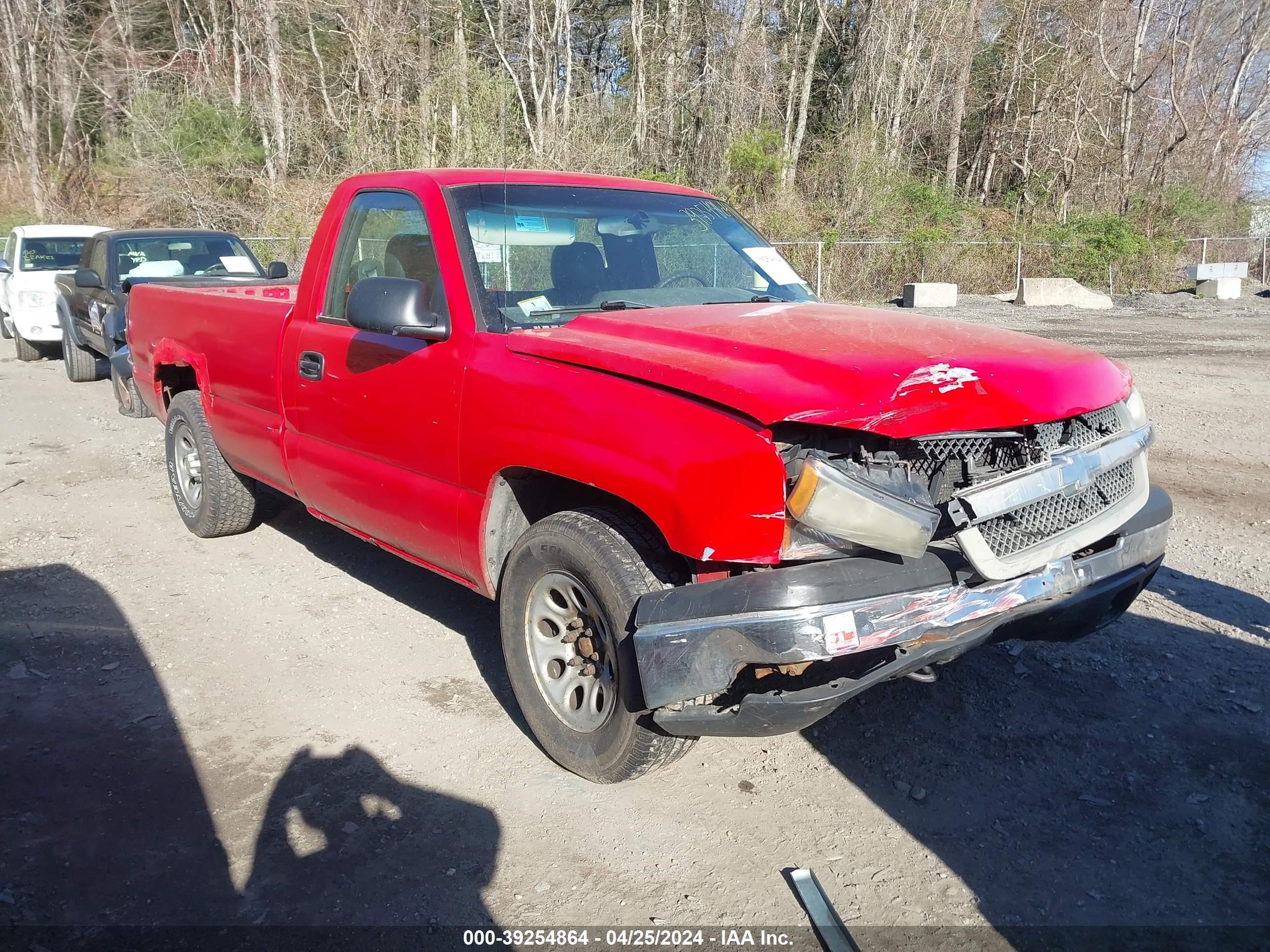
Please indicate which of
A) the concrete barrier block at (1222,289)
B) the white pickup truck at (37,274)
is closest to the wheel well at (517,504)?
the white pickup truck at (37,274)

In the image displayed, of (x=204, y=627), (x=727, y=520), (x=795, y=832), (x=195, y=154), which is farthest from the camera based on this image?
(x=195, y=154)

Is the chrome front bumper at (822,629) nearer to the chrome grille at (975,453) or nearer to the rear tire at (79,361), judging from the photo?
the chrome grille at (975,453)

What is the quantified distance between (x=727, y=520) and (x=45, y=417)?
9.54 m

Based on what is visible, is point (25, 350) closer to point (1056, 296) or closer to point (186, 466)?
point (186, 466)

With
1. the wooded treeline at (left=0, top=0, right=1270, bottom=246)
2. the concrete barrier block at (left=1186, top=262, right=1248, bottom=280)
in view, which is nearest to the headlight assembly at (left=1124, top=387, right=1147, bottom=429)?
the wooded treeline at (left=0, top=0, right=1270, bottom=246)

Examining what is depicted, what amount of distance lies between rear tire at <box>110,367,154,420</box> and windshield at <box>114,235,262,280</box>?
2.31m

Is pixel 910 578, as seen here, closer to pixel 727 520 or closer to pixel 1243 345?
pixel 727 520

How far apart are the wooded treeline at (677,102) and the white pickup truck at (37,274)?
6944 millimetres

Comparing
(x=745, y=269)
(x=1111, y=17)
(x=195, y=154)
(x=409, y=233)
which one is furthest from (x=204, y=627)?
(x=1111, y=17)

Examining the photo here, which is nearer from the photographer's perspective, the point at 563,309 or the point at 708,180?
the point at 563,309

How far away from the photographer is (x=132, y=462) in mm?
8180

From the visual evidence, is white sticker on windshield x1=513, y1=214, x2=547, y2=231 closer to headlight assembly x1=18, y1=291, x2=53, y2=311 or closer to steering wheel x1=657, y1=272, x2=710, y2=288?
steering wheel x1=657, y1=272, x2=710, y2=288

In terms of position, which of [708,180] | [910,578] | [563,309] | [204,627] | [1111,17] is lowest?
[204,627]

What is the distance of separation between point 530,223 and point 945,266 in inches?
948
